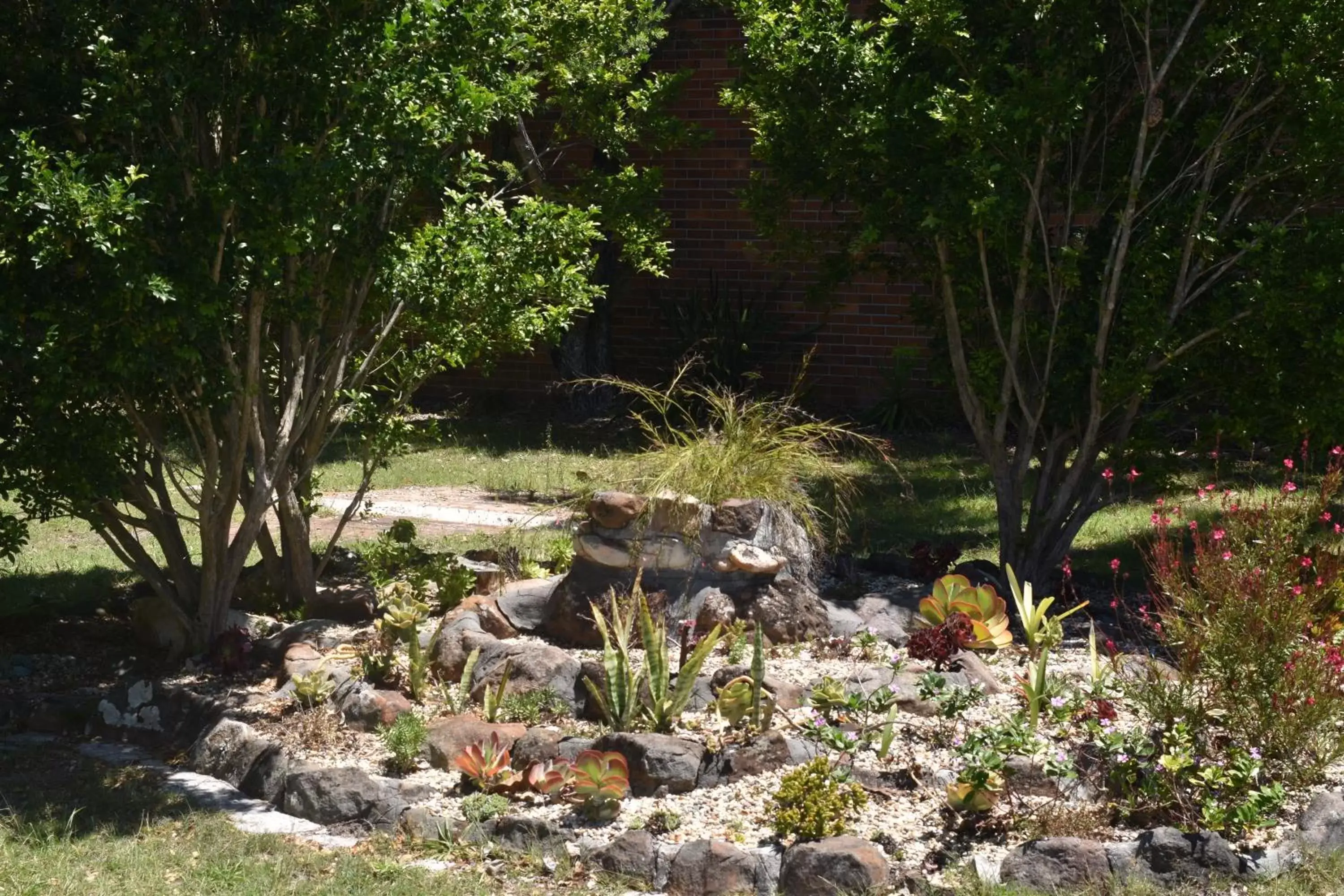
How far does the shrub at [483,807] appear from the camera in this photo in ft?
15.8

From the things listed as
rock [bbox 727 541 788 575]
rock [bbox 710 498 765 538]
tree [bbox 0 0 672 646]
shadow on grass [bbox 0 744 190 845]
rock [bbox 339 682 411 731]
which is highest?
tree [bbox 0 0 672 646]

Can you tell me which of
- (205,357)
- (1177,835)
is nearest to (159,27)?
(205,357)

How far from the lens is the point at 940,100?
21.5ft

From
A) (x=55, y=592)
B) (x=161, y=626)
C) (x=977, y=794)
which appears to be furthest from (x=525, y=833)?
(x=55, y=592)

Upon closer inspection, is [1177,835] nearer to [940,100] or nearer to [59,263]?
[940,100]

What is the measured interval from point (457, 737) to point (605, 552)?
1.33 meters

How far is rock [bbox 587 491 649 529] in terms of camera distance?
6320 millimetres

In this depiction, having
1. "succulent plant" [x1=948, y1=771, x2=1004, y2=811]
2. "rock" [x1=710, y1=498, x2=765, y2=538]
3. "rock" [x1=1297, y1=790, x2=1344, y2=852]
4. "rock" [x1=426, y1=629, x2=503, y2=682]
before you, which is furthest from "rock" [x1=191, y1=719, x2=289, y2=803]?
"rock" [x1=1297, y1=790, x2=1344, y2=852]

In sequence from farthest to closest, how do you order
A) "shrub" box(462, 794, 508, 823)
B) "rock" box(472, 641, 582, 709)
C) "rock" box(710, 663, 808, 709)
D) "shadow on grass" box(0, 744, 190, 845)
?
"rock" box(472, 641, 582, 709)
"rock" box(710, 663, 808, 709)
"shadow on grass" box(0, 744, 190, 845)
"shrub" box(462, 794, 508, 823)

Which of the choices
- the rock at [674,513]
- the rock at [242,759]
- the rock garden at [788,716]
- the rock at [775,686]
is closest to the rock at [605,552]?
the rock garden at [788,716]

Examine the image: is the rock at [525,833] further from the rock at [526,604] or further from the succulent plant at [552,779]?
the rock at [526,604]

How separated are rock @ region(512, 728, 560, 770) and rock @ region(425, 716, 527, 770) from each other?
52mm

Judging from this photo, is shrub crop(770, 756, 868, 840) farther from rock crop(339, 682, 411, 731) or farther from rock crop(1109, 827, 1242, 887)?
rock crop(339, 682, 411, 731)

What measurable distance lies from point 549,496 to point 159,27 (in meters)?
5.29
